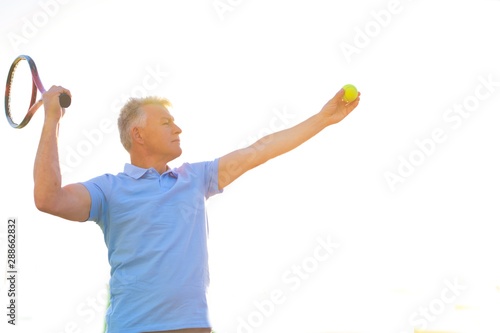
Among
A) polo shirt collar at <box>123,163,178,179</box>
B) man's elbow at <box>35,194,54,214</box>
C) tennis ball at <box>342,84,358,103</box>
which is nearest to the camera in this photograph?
man's elbow at <box>35,194,54,214</box>

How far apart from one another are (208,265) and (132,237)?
0.32m

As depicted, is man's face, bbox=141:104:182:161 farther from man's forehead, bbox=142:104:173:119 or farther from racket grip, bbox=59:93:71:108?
racket grip, bbox=59:93:71:108

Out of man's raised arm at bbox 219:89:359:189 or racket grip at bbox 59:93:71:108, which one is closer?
racket grip at bbox 59:93:71:108

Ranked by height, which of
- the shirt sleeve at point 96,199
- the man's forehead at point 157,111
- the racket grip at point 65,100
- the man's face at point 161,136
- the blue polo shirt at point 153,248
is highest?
the racket grip at point 65,100

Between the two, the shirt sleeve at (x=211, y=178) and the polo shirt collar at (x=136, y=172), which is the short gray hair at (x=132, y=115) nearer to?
the polo shirt collar at (x=136, y=172)

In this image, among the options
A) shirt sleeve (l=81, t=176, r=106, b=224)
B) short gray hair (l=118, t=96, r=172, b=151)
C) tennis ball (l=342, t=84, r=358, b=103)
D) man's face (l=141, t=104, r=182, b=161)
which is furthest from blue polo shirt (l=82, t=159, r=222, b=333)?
tennis ball (l=342, t=84, r=358, b=103)

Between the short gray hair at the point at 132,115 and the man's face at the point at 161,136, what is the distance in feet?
0.15

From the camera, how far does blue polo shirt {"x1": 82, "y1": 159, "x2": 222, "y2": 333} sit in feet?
8.52

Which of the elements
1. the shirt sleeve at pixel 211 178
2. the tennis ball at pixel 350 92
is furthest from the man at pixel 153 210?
the tennis ball at pixel 350 92

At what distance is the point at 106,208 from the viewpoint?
279cm

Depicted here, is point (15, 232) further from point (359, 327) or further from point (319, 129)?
point (359, 327)

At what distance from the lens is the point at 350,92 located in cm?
322

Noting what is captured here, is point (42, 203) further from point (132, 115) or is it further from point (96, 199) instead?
point (132, 115)

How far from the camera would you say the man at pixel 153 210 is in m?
2.59
